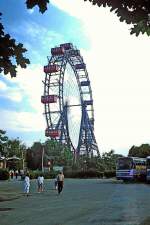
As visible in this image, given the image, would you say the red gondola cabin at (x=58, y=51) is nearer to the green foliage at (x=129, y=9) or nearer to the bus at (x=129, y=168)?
the bus at (x=129, y=168)

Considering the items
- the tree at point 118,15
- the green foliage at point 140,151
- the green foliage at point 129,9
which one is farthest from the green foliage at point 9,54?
the green foliage at point 140,151

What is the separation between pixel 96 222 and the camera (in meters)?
16.9

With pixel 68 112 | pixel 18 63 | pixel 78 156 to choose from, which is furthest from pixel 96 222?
pixel 78 156

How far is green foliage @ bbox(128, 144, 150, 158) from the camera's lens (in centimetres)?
13788

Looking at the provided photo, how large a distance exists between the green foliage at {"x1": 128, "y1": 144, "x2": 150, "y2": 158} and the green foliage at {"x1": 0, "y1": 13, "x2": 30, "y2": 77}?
13081cm

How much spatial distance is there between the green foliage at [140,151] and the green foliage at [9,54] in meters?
131

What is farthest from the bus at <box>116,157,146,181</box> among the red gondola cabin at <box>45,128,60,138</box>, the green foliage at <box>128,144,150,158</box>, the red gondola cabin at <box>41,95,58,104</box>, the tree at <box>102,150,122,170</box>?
the green foliage at <box>128,144,150,158</box>

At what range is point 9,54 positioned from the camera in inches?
182

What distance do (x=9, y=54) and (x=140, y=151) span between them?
138496 mm

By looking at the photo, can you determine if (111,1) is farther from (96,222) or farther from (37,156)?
(37,156)

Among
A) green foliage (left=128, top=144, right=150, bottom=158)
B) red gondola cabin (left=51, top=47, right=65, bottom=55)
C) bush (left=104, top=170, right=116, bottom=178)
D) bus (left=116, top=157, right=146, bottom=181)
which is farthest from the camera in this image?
green foliage (left=128, top=144, right=150, bottom=158)

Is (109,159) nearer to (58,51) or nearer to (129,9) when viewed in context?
(58,51)

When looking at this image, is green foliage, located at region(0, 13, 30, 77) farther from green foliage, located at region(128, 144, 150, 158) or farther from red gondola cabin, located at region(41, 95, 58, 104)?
green foliage, located at region(128, 144, 150, 158)

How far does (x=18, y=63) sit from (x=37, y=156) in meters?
132
